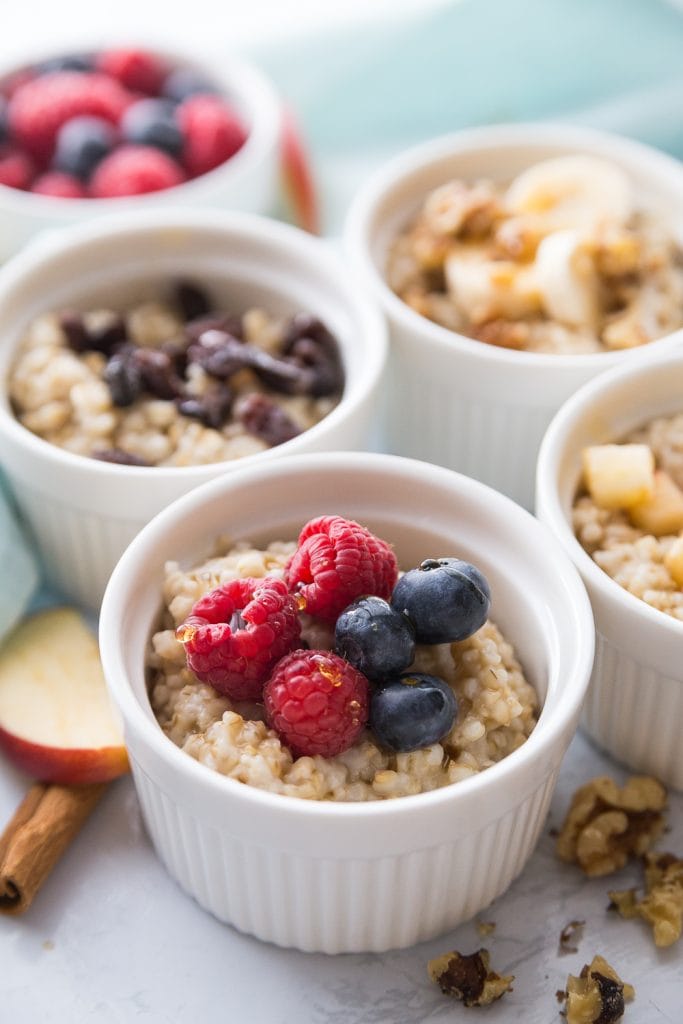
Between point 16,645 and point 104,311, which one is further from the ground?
point 104,311

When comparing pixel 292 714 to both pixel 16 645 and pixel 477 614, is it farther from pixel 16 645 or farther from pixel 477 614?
pixel 16 645

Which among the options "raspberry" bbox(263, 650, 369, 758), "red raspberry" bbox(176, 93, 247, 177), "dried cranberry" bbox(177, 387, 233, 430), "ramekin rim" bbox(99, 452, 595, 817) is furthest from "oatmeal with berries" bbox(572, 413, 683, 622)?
"red raspberry" bbox(176, 93, 247, 177)

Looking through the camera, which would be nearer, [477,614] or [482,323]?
[477,614]

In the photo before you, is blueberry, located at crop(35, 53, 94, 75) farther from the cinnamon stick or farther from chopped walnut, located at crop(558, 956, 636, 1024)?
chopped walnut, located at crop(558, 956, 636, 1024)

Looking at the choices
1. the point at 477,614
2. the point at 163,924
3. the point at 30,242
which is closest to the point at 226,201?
the point at 30,242

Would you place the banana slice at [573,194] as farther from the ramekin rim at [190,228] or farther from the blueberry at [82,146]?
the blueberry at [82,146]

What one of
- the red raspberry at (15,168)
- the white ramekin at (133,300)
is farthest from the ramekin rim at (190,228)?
the red raspberry at (15,168)
